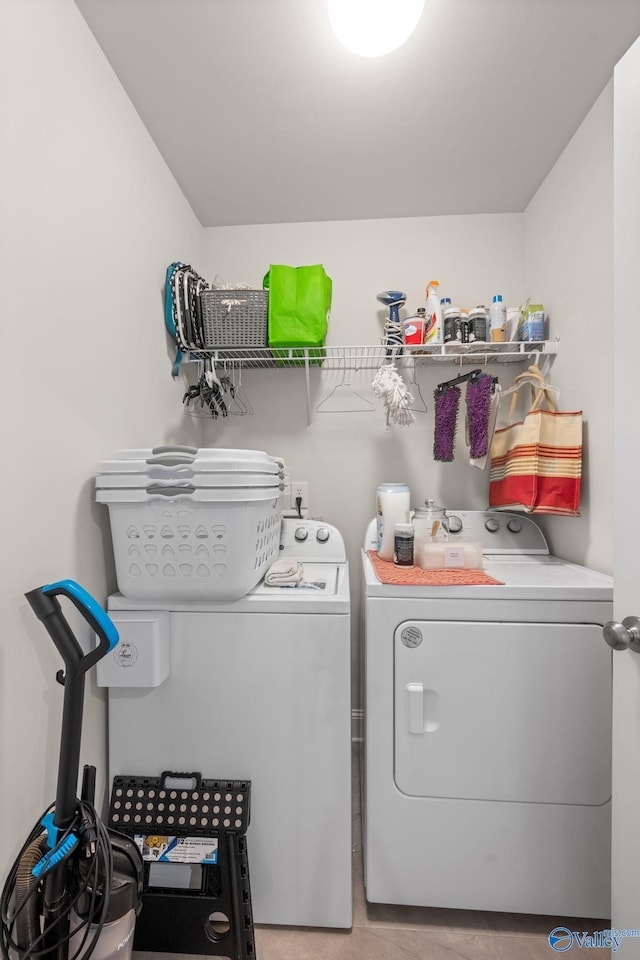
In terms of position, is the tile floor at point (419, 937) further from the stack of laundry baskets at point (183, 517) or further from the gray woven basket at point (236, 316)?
the gray woven basket at point (236, 316)

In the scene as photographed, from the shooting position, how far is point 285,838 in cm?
124

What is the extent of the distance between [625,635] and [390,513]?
99 centimetres

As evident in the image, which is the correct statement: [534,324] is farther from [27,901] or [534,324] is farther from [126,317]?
[27,901]

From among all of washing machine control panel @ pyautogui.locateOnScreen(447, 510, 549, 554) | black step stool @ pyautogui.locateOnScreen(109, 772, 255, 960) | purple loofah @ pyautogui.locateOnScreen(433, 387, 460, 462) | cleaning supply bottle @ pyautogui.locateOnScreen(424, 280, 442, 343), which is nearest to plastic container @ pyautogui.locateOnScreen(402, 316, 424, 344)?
cleaning supply bottle @ pyautogui.locateOnScreen(424, 280, 442, 343)

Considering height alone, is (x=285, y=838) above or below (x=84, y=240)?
below

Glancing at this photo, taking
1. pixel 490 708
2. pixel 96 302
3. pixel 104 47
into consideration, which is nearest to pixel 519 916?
pixel 490 708

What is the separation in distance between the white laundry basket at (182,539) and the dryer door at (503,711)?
541 mm

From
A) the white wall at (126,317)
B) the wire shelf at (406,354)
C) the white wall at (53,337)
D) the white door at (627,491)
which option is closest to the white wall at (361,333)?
the white wall at (126,317)

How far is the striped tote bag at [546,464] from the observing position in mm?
1630

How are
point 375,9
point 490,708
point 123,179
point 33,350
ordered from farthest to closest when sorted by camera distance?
1. point 123,179
2. point 490,708
3. point 375,9
4. point 33,350

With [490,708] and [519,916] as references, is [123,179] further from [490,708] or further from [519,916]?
[519,916]

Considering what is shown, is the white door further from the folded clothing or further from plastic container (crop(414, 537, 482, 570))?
Result: the folded clothing

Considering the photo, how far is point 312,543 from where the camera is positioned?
1889 millimetres

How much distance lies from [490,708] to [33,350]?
153cm
